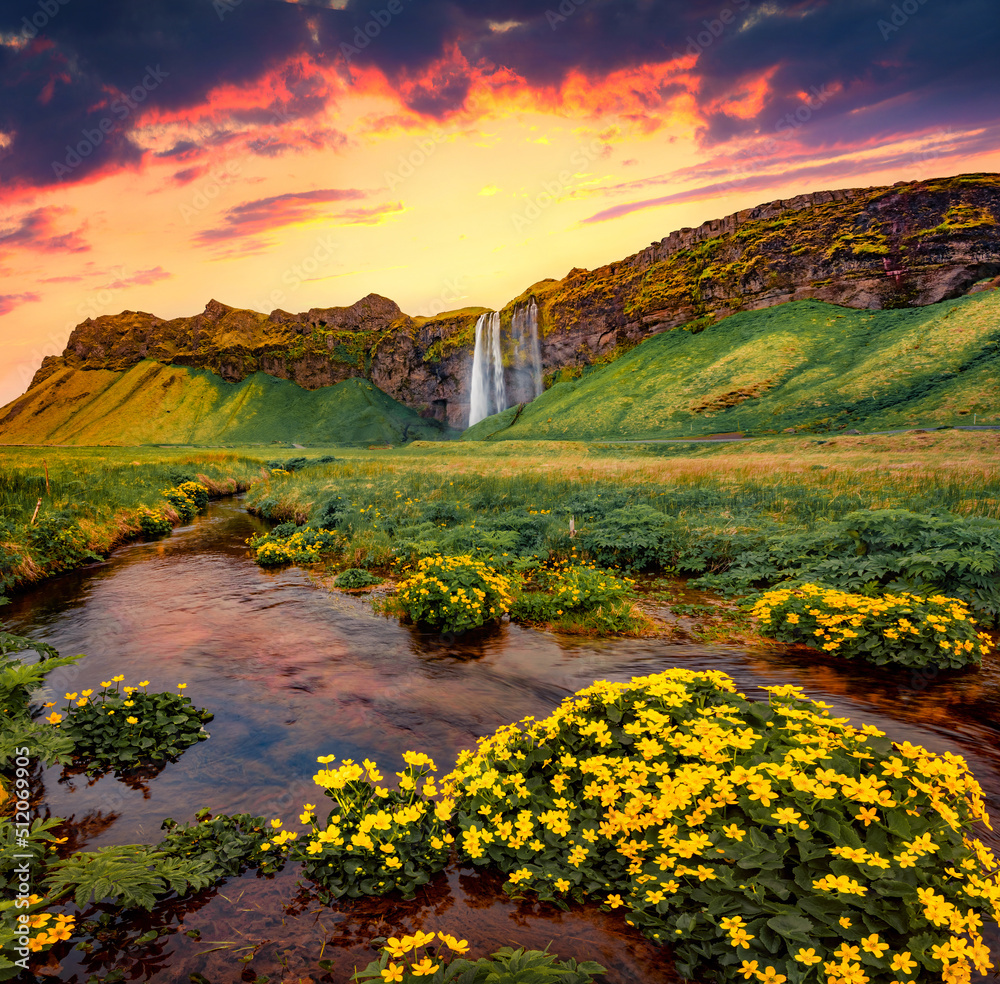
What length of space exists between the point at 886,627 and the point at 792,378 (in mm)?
82346

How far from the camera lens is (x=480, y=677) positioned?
7.73 m

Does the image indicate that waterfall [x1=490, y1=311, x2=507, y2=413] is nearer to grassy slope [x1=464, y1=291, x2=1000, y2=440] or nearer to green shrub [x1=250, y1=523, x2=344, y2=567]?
grassy slope [x1=464, y1=291, x2=1000, y2=440]

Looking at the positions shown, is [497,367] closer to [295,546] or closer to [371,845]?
[295,546]

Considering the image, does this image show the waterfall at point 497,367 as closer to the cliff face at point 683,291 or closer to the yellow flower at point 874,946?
the cliff face at point 683,291

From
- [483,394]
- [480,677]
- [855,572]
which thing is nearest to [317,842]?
[480,677]

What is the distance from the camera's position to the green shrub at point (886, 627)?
269 inches

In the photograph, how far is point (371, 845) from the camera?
361cm

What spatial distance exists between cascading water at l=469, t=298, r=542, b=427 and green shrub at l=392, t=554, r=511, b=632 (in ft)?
411

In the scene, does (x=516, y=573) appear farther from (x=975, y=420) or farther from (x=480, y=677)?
(x=975, y=420)

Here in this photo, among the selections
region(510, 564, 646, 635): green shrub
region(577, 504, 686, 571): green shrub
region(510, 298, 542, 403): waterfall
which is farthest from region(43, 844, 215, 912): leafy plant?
region(510, 298, 542, 403): waterfall

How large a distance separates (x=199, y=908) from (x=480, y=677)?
4505 millimetres

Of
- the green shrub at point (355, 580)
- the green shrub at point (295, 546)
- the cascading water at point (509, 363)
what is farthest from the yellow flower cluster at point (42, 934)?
the cascading water at point (509, 363)

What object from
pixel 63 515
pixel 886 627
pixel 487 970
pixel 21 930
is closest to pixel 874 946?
pixel 487 970

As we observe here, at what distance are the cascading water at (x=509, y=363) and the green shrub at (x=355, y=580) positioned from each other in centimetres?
12259
